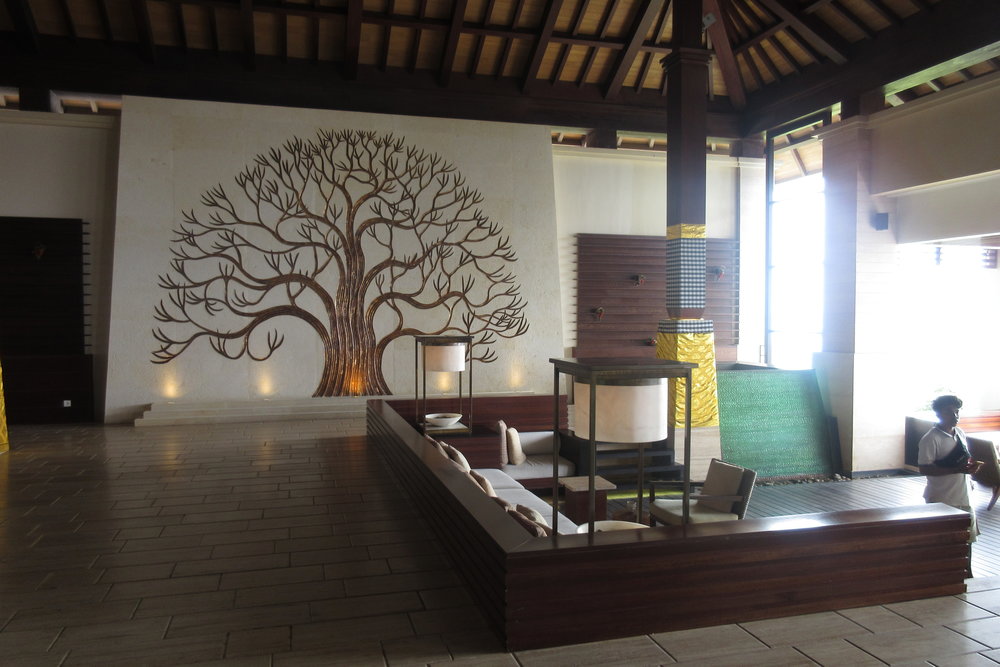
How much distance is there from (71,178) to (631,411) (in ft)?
29.9

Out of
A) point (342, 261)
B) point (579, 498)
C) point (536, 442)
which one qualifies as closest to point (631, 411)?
point (579, 498)

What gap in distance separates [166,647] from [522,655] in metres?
1.41

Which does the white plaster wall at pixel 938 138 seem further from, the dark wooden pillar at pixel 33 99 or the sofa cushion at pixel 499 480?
the dark wooden pillar at pixel 33 99

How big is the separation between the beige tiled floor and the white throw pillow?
242 cm

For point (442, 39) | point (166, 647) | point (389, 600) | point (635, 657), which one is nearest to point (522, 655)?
point (635, 657)

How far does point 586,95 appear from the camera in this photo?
11375 millimetres

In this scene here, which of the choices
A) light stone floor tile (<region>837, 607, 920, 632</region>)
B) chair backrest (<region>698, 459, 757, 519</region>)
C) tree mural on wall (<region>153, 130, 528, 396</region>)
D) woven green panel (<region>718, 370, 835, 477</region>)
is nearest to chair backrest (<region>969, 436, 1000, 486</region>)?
woven green panel (<region>718, 370, 835, 477</region>)

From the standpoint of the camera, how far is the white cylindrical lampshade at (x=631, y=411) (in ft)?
10.8

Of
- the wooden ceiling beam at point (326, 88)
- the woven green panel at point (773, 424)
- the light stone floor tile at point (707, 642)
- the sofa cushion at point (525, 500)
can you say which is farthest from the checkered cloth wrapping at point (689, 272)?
the light stone floor tile at point (707, 642)

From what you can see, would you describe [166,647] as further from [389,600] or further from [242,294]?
[242,294]

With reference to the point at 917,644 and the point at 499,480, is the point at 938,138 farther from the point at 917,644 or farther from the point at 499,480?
the point at 917,644

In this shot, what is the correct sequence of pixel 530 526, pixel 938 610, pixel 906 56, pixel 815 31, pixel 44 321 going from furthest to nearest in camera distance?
pixel 815 31, pixel 44 321, pixel 906 56, pixel 530 526, pixel 938 610

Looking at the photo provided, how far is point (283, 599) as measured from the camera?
3.39 metres

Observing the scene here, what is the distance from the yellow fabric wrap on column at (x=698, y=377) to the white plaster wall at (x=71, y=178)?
7295 millimetres
